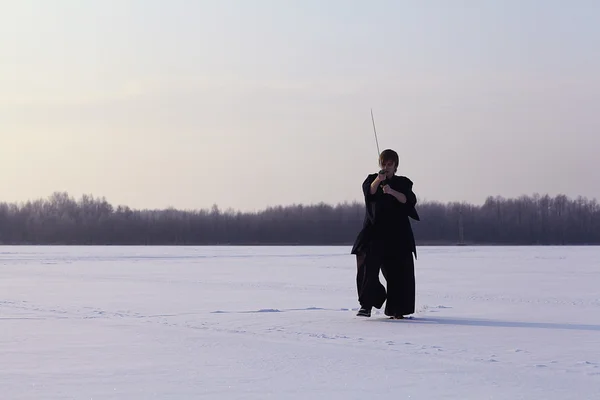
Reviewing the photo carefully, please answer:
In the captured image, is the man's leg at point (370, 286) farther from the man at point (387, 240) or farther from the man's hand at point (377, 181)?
the man's hand at point (377, 181)

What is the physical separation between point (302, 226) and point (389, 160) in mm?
100603

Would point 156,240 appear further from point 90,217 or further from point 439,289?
point 439,289

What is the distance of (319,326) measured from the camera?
7.43 metres

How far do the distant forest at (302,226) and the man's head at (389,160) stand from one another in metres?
90.3

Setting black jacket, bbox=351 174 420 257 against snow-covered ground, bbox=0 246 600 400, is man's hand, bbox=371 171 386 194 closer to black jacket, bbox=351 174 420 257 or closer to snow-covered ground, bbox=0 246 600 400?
black jacket, bbox=351 174 420 257

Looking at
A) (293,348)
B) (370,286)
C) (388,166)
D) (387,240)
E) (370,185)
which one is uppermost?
(388,166)

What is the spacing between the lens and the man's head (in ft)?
27.6

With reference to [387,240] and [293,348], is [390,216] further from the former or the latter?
[293,348]

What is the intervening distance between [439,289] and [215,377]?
27.5ft

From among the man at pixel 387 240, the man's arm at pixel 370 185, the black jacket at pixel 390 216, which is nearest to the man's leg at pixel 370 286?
the man at pixel 387 240

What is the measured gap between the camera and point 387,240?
27.8 feet

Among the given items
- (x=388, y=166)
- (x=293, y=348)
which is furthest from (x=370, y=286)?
(x=293, y=348)

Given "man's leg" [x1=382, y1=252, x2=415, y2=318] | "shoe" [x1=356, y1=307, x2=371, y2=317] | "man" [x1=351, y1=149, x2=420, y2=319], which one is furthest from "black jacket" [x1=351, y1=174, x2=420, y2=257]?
"shoe" [x1=356, y1=307, x2=371, y2=317]

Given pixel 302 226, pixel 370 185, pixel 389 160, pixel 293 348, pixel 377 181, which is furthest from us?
pixel 302 226
